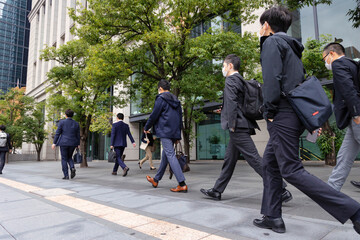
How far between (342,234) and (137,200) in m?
2.68

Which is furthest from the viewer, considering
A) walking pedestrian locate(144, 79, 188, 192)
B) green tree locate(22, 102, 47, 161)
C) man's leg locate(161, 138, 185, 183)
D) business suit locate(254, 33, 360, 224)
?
green tree locate(22, 102, 47, 161)

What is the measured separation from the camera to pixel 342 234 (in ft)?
7.20

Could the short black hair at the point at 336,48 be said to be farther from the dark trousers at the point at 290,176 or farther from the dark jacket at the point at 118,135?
the dark jacket at the point at 118,135

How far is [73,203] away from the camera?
379 cm

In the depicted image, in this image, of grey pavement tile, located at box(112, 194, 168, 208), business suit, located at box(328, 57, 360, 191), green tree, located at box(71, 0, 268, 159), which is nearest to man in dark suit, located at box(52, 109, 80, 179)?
green tree, located at box(71, 0, 268, 159)

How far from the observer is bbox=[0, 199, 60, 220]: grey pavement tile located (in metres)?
3.16

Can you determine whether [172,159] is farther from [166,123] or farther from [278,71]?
[278,71]

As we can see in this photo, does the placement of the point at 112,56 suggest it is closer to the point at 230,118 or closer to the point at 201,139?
the point at 230,118

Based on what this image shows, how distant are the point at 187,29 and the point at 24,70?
254 ft

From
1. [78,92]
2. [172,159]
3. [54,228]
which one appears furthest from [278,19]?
[78,92]

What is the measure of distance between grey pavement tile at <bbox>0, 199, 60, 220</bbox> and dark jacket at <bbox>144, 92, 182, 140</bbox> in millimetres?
2051

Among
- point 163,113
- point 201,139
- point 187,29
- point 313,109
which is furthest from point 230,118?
point 201,139

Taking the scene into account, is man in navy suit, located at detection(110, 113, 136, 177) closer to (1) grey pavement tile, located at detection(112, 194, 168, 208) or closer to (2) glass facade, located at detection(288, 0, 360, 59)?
(1) grey pavement tile, located at detection(112, 194, 168, 208)

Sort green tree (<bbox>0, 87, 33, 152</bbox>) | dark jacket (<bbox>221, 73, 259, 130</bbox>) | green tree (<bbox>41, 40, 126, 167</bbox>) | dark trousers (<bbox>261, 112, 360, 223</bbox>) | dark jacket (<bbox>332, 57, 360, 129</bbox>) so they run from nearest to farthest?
dark trousers (<bbox>261, 112, 360, 223</bbox>) → dark jacket (<bbox>332, 57, 360, 129</bbox>) → dark jacket (<bbox>221, 73, 259, 130</bbox>) → green tree (<bbox>41, 40, 126, 167</bbox>) → green tree (<bbox>0, 87, 33, 152</bbox>)
